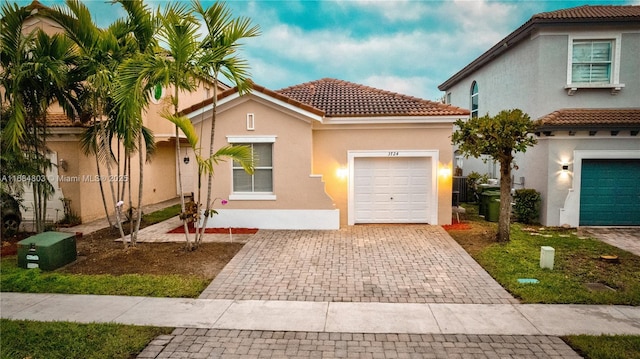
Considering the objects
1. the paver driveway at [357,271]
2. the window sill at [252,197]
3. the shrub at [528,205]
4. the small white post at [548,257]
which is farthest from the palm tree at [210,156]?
the shrub at [528,205]

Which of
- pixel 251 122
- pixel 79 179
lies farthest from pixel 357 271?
pixel 79 179

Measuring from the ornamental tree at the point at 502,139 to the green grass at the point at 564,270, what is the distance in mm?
1174

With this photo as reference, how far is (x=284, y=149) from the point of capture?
12.7m

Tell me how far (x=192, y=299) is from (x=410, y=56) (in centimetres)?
2866

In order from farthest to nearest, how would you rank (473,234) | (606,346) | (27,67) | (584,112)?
(584,112), (473,234), (27,67), (606,346)

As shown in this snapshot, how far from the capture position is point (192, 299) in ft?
22.1

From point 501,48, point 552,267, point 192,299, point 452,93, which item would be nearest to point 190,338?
→ point 192,299

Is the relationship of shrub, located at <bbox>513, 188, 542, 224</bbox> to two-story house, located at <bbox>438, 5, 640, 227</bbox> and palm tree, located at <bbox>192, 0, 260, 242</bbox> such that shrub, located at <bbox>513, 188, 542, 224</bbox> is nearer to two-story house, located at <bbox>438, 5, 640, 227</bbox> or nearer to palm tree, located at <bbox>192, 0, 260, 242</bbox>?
two-story house, located at <bbox>438, 5, 640, 227</bbox>

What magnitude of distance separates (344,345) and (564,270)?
5.96m

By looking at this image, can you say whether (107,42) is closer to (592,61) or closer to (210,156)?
(210,156)

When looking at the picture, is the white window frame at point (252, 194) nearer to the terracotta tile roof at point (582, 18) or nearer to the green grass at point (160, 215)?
the green grass at point (160, 215)

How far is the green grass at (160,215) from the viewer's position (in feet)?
47.2

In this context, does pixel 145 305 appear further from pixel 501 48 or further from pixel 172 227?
pixel 501 48

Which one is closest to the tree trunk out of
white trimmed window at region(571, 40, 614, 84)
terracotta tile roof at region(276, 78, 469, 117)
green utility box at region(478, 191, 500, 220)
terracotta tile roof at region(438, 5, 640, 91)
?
terracotta tile roof at region(276, 78, 469, 117)
